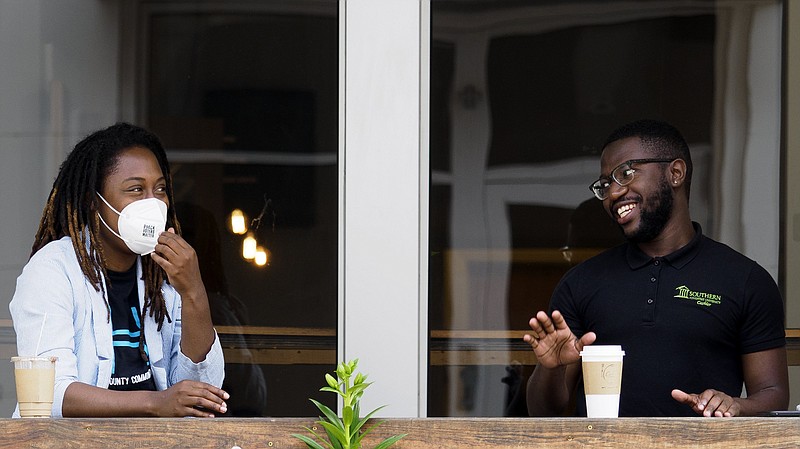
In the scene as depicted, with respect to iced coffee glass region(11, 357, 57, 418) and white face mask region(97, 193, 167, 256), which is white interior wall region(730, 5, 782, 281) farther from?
iced coffee glass region(11, 357, 57, 418)

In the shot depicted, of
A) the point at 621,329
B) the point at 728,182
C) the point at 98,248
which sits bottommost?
the point at 621,329

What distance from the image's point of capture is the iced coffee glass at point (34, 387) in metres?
1.95

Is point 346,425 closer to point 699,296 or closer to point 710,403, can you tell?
point 710,403

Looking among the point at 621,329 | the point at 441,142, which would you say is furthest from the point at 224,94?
the point at 621,329

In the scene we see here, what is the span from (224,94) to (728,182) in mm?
2324

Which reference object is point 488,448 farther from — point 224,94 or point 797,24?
point 797,24

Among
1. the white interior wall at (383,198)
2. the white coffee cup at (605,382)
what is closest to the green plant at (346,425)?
the white coffee cup at (605,382)

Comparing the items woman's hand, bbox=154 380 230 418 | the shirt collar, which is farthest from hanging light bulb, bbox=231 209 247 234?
woman's hand, bbox=154 380 230 418

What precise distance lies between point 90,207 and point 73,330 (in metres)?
0.36

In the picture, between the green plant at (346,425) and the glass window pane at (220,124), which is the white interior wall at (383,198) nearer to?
the green plant at (346,425)

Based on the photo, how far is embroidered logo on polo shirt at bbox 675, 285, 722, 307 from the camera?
106 inches

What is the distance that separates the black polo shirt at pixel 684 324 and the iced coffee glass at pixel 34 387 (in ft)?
4.21

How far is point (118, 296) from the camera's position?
7.96ft

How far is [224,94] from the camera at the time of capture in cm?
512
